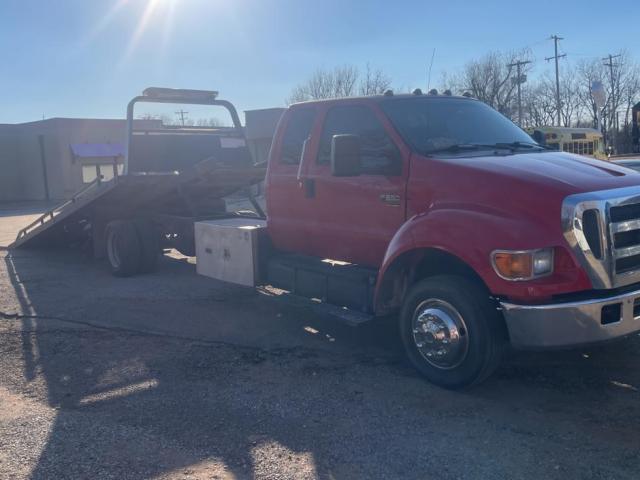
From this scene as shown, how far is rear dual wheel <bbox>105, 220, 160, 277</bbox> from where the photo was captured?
980 cm

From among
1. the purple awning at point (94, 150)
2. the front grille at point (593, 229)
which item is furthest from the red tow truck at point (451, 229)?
the purple awning at point (94, 150)

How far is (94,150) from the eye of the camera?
35.3 m

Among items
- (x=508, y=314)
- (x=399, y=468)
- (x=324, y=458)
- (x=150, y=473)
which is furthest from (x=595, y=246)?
(x=150, y=473)

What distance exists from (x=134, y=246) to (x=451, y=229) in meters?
6.32

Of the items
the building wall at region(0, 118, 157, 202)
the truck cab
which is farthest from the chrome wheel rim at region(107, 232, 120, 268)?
the building wall at region(0, 118, 157, 202)

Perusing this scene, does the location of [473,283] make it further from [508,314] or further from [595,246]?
[595,246]

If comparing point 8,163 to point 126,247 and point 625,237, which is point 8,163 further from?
point 625,237

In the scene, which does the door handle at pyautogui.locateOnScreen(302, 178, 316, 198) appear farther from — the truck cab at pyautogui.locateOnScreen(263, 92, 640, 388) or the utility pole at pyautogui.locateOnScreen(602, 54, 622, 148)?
the utility pole at pyautogui.locateOnScreen(602, 54, 622, 148)

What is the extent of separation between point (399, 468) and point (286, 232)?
3.36m

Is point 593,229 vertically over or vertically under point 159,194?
under

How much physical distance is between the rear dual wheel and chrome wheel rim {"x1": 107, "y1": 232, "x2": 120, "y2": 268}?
0.06 feet

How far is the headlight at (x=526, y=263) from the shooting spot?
4328 millimetres

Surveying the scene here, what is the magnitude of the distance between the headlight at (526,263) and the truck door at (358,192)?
119 centimetres

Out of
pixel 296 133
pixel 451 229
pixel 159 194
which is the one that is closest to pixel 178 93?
pixel 159 194
